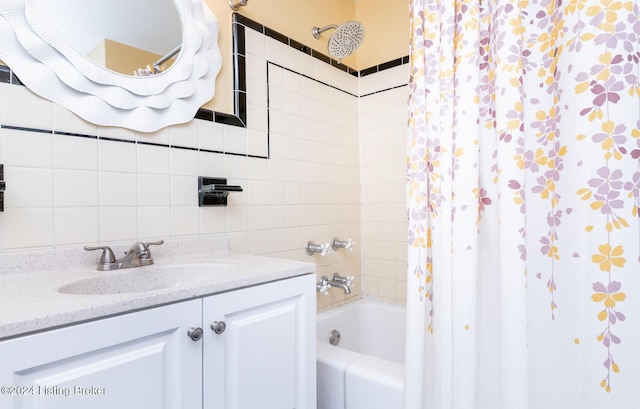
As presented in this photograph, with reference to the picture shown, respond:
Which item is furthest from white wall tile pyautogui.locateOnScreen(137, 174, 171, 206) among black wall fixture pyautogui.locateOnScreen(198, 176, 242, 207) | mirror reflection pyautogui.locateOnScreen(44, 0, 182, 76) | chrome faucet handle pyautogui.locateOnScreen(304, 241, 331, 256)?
chrome faucet handle pyautogui.locateOnScreen(304, 241, 331, 256)

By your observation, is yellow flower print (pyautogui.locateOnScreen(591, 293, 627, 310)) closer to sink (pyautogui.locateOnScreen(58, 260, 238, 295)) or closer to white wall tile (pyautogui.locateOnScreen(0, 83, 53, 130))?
sink (pyautogui.locateOnScreen(58, 260, 238, 295))

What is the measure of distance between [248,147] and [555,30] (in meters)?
1.14

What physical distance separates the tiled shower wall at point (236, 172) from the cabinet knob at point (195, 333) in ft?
1.77

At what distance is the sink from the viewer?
0.86 m

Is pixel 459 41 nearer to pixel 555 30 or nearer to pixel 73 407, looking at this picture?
pixel 555 30

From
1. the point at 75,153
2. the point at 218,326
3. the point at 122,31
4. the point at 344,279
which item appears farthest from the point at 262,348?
the point at 122,31

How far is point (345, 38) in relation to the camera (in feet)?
5.26

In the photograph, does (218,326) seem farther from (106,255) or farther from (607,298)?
(607,298)

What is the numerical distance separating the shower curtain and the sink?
0.64 meters

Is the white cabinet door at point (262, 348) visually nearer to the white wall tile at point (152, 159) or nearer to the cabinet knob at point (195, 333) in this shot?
the cabinet knob at point (195, 333)

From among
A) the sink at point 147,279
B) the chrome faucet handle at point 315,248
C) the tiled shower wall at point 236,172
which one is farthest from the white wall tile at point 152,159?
the chrome faucet handle at point 315,248

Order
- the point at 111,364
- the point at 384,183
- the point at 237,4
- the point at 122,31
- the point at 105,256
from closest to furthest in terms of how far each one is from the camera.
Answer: the point at 111,364, the point at 105,256, the point at 122,31, the point at 237,4, the point at 384,183

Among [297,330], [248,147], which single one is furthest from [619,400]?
[248,147]

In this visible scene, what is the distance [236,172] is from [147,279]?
0.59 metres
